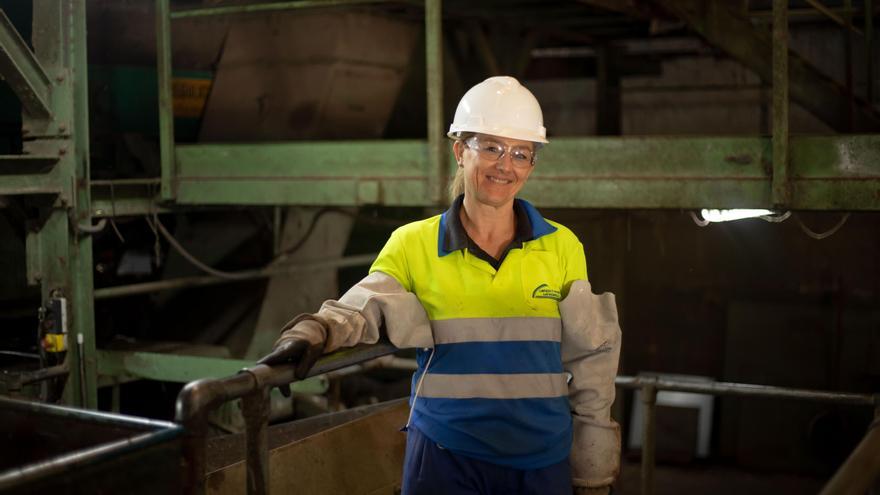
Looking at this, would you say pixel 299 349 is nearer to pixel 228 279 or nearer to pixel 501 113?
pixel 501 113

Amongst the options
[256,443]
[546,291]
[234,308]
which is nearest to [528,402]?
[546,291]

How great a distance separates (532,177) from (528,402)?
2735 millimetres

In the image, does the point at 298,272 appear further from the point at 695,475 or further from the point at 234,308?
the point at 695,475

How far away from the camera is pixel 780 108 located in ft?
15.7

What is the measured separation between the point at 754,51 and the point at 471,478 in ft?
14.0

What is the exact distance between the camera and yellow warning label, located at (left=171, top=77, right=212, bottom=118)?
7.21 meters

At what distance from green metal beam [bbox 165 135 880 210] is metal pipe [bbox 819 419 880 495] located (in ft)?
8.02

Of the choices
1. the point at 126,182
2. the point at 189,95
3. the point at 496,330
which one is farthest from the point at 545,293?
the point at 189,95

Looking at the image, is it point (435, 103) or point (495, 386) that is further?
point (435, 103)

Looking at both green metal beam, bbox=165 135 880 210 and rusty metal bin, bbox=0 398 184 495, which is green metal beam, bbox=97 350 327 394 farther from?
rusty metal bin, bbox=0 398 184 495

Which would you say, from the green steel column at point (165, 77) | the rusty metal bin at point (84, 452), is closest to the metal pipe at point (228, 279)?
the green steel column at point (165, 77)

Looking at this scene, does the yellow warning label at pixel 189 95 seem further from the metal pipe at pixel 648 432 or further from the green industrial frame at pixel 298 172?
the metal pipe at pixel 648 432

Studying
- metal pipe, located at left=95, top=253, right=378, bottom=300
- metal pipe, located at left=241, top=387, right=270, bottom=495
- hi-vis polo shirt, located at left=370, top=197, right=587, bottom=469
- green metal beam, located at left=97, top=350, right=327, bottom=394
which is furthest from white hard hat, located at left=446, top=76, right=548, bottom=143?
metal pipe, located at left=95, top=253, right=378, bottom=300

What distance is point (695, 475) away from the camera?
8.23 meters
